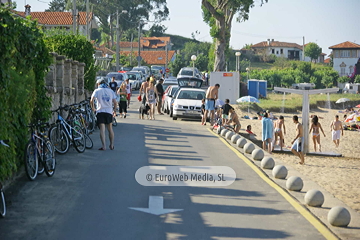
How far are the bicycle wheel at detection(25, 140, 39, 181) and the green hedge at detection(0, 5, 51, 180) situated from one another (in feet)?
0.71

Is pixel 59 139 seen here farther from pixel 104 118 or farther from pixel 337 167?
pixel 337 167

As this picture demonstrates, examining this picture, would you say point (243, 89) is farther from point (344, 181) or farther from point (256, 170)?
point (256, 170)

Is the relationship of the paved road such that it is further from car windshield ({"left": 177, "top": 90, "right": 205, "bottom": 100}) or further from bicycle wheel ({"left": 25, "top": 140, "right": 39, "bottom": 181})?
car windshield ({"left": 177, "top": 90, "right": 205, "bottom": 100})

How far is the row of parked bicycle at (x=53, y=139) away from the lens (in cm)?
1017

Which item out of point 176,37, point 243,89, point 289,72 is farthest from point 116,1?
point 176,37

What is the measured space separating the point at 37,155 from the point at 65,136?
119 inches

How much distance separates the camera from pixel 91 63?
22.2 metres

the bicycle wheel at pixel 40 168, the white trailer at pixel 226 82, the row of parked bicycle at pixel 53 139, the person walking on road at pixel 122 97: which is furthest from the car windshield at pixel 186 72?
the bicycle wheel at pixel 40 168

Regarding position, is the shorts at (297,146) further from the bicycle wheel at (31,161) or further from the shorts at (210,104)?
the bicycle wheel at (31,161)

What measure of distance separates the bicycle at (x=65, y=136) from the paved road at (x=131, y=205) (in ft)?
0.86

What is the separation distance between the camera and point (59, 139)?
13.2 metres

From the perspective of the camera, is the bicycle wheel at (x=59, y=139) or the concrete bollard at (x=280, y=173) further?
the bicycle wheel at (x=59, y=139)

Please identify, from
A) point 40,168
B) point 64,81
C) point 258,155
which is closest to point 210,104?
point 64,81

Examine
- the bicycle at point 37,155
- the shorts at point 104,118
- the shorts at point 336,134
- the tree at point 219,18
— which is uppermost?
the tree at point 219,18
